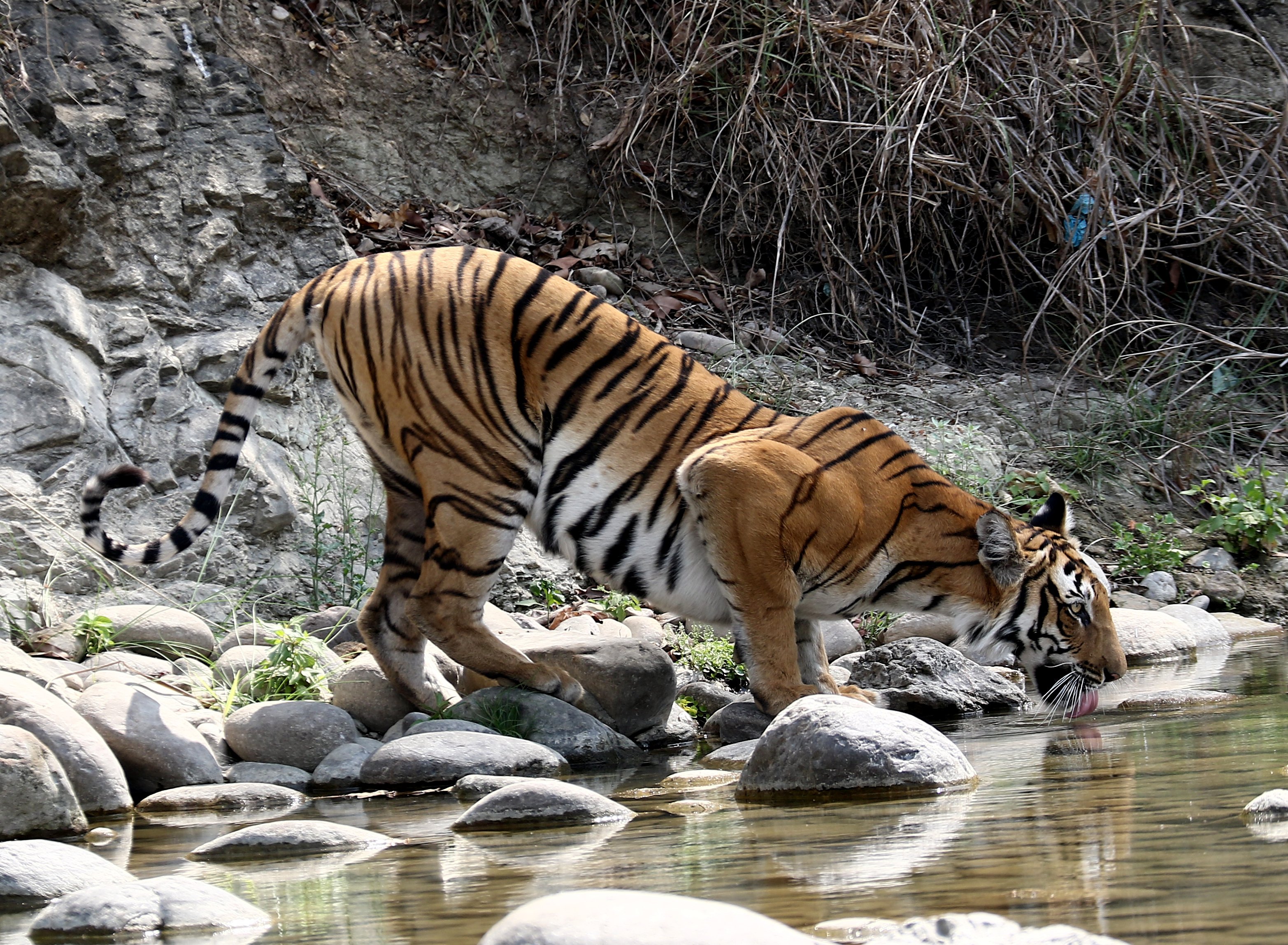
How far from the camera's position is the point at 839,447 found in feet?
17.5

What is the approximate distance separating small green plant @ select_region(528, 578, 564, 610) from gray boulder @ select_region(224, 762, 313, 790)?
255cm

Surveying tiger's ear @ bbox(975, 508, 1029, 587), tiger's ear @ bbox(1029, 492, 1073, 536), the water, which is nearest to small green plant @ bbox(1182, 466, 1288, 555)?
tiger's ear @ bbox(1029, 492, 1073, 536)

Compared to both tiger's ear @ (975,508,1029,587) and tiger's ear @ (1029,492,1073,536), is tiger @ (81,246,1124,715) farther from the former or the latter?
tiger's ear @ (1029,492,1073,536)

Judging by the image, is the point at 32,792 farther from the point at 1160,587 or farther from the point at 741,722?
the point at 1160,587

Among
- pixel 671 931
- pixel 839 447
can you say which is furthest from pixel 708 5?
pixel 671 931

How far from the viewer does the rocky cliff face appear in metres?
6.46

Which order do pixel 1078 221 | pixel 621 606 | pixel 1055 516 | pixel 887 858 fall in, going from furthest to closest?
1. pixel 1078 221
2. pixel 621 606
3. pixel 1055 516
4. pixel 887 858

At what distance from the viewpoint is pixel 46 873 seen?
10.1 ft

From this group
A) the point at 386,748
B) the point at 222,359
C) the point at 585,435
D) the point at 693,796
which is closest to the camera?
the point at 693,796

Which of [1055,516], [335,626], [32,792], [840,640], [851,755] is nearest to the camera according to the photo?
[32,792]

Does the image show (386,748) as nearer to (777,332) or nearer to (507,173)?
(777,332)

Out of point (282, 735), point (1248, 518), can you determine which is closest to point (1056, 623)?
point (282, 735)

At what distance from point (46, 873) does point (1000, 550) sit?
140 inches

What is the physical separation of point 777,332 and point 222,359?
13.3ft
